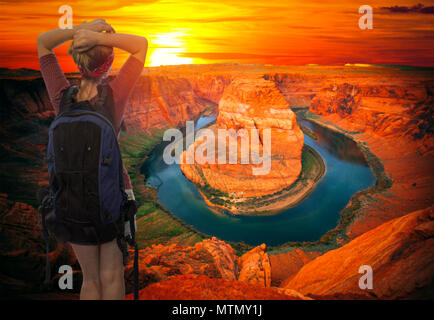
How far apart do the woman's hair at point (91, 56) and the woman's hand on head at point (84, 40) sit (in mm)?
29

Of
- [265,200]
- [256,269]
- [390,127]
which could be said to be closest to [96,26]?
[256,269]

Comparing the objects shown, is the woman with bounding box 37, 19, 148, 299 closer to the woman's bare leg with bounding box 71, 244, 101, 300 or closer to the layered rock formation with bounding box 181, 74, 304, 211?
the woman's bare leg with bounding box 71, 244, 101, 300

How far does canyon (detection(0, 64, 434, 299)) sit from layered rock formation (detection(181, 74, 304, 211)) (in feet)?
1.90

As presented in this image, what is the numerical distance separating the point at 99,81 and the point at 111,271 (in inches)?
46.3

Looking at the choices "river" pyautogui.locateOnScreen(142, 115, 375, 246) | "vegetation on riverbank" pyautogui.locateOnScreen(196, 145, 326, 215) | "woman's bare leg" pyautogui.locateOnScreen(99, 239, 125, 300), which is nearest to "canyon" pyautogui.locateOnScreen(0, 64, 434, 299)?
"river" pyautogui.locateOnScreen(142, 115, 375, 246)

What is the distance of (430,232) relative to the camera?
3.93m

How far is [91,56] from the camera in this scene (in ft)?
4.33

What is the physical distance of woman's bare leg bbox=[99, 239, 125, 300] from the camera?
1452mm

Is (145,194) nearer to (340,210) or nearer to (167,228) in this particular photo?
(167,228)

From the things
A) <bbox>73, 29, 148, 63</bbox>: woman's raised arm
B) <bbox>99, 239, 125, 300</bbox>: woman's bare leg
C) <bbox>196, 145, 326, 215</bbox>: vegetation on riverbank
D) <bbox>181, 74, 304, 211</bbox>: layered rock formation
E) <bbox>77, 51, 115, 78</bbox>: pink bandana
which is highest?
<bbox>181, 74, 304, 211</bbox>: layered rock formation

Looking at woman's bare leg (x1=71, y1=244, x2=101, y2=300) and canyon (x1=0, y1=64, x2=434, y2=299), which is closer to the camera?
woman's bare leg (x1=71, y1=244, x2=101, y2=300)

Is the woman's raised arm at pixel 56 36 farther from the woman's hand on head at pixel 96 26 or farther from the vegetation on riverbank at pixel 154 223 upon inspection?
the vegetation on riverbank at pixel 154 223

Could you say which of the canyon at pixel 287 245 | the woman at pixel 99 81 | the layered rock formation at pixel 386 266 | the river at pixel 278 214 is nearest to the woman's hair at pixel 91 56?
the woman at pixel 99 81

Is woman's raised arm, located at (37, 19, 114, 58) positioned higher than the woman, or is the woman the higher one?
woman's raised arm, located at (37, 19, 114, 58)
